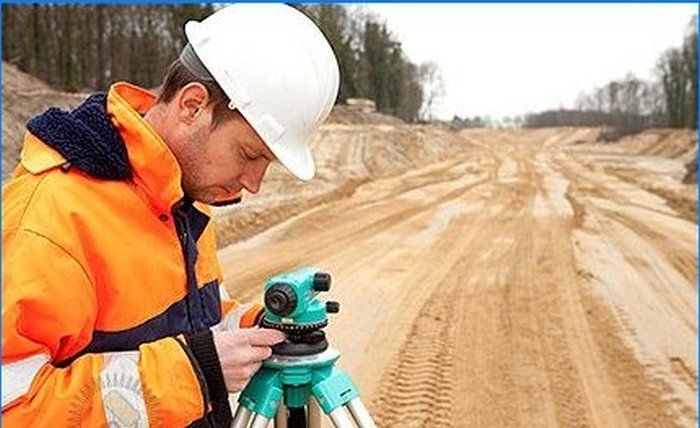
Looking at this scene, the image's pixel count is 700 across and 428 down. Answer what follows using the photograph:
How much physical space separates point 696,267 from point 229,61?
7.95 m

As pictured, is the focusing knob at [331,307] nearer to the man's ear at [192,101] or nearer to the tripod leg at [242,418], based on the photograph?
the tripod leg at [242,418]

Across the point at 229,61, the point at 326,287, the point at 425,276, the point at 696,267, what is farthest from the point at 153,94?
the point at 696,267

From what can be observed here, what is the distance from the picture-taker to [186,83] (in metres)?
1.42

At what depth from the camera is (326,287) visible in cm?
146

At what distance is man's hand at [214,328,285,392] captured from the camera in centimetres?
132

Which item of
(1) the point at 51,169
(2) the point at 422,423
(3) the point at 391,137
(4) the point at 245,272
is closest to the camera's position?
(1) the point at 51,169

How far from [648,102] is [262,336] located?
5220 centimetres

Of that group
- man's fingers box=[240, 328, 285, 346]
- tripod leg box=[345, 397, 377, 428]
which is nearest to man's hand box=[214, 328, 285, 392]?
man's fingers box=[240, 328, 285, 346]

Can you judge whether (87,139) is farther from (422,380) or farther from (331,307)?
(422,380)

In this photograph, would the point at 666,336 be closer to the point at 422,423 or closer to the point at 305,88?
the point at 422,423

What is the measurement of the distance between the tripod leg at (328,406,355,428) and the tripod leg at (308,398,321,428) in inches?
1.8

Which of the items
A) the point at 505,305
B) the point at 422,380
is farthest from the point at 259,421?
the point at 505,305

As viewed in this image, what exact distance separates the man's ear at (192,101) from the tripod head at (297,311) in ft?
1.00

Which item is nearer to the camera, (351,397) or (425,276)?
(351,397)
